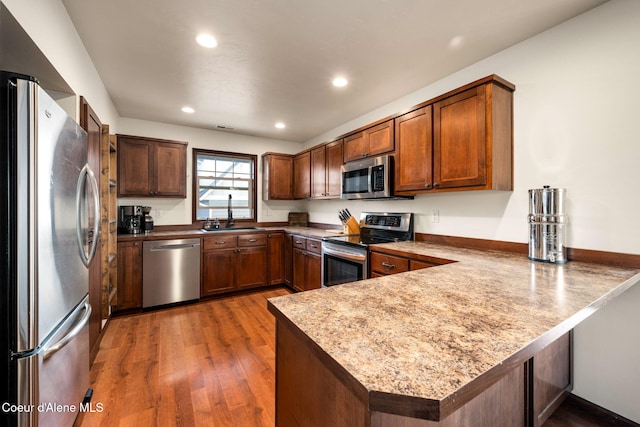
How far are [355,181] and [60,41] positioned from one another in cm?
266

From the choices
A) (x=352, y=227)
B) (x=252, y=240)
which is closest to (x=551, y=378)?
(x=352, y=227)

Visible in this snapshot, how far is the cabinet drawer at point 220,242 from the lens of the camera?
3695mm

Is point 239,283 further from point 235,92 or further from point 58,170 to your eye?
point 58,170

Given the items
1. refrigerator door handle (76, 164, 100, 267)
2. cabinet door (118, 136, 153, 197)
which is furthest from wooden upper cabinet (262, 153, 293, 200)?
refrigerator door handle (76, 164, 100, 267)

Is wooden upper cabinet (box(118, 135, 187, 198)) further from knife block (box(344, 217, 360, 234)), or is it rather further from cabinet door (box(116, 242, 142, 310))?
knife block (box(344, 217, 360, 234))

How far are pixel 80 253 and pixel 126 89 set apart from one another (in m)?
2.16

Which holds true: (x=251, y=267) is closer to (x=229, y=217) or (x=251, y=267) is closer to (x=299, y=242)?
(x=299, y=242)

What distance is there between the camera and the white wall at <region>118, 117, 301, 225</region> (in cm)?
385

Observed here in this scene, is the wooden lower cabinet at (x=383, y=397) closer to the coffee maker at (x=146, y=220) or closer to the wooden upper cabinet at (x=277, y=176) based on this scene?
the coffee maker at (x=146, y=220)

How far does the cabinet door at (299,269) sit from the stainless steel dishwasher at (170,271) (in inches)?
51.4

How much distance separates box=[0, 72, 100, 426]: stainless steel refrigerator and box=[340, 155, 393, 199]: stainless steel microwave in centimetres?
243

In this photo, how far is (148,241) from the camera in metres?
3.31

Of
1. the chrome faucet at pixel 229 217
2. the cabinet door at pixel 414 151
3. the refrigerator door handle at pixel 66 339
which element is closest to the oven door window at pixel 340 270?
the cabinet door at pixel 414 151

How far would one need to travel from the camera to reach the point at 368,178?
119 inches
